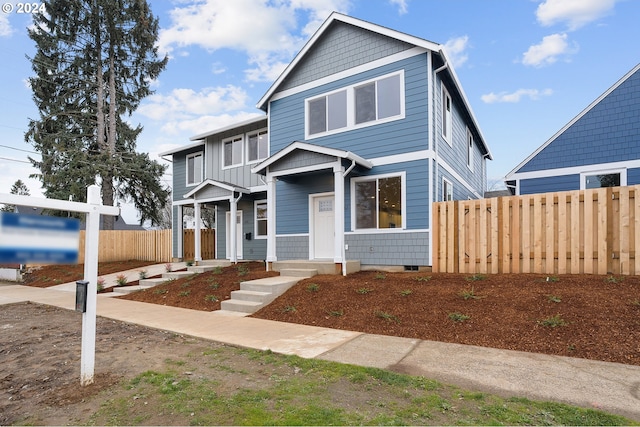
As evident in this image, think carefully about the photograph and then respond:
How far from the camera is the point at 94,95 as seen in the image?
75.9 feet

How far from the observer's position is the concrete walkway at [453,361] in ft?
11.3

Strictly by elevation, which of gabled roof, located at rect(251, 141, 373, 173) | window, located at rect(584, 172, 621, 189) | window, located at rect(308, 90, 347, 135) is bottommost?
window, located at rect(584, 172, 621, 189)

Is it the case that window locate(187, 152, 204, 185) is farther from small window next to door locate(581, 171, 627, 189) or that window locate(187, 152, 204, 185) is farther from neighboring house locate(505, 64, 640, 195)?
small window next to door locate(581, 171, 627, 189)

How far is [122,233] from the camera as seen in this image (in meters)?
19.1

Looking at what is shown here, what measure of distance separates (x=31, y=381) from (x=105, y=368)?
70cm

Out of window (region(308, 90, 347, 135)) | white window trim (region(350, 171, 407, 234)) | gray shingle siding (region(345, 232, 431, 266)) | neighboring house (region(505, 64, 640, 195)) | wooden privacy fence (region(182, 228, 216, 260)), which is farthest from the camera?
wooden privacy fence (region(182, 228, 216, 260))

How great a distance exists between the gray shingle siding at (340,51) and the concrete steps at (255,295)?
669 cm

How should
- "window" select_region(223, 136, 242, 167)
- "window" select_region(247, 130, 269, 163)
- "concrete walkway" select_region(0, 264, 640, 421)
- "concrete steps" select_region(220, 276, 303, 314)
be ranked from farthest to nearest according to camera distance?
1. "window" select_region(223, 136, 242, 167)
2. "window" select_region(247, 130, 269, 163)
3. "concrete steps" select_region(220, 276, 303, 314)
4. "concrete walkway" select_region(0, 264, 640, 421)

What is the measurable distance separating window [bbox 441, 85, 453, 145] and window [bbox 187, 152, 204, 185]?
1083cm

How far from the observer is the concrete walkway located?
11.3 ft

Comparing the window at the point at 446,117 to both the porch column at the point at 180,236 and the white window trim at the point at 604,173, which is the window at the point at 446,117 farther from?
the porch column at the point at 180,236

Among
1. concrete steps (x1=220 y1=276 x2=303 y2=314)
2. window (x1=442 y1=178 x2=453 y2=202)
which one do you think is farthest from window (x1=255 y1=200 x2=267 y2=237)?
window (x1=442 y1=178 x2=453 y2=202)

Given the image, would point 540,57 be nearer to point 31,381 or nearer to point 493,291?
point 493,291

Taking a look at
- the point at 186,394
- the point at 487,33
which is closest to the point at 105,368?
the point at 186,394
